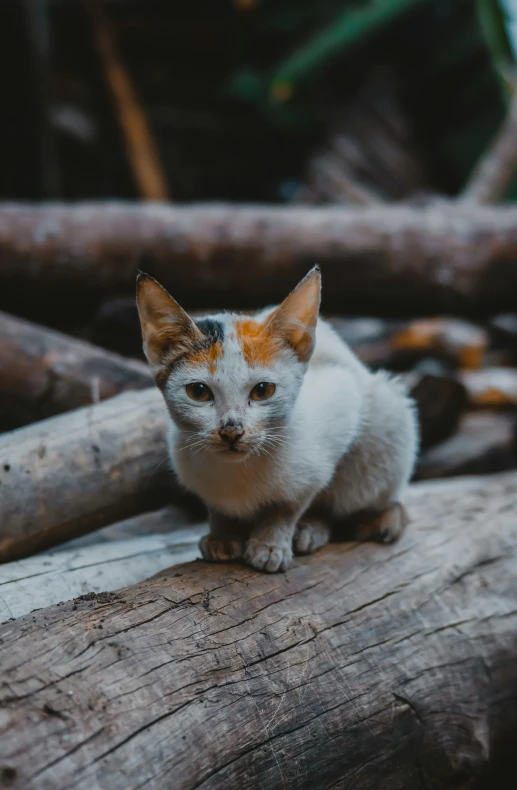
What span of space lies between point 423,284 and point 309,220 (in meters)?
0.80


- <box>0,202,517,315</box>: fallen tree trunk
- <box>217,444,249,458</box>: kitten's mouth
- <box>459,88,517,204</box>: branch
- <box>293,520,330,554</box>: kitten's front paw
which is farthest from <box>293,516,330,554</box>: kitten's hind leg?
<box>459,88,517,204</box>: branch

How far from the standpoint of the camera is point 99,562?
2199mm

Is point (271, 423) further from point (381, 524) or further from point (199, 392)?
point (381, 524)

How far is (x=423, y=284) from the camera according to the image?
4.46 meters

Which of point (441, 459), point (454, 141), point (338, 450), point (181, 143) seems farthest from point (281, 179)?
point (338, 450)

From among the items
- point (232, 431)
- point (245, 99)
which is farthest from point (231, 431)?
point (245, 99)

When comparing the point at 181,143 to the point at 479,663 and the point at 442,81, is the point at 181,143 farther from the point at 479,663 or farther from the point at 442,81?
the point at 479,663

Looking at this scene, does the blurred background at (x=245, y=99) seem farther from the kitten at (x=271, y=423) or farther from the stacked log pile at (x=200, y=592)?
the kitten at (x=271, y=423)

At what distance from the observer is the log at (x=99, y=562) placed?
1.96 m

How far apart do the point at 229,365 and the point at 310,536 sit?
71cm

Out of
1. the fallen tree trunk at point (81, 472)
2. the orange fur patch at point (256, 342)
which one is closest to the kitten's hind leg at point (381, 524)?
the fallen tree trunk at point (81, 472)

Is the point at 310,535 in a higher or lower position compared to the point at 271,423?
lower

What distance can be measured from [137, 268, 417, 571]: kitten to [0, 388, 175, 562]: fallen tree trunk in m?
0.39

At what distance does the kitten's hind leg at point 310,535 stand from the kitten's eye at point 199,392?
630 mm
